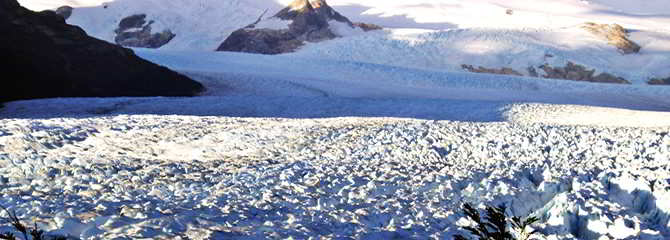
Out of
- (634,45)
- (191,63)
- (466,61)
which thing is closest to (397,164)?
(191,63)

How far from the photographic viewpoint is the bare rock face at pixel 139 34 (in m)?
87.6

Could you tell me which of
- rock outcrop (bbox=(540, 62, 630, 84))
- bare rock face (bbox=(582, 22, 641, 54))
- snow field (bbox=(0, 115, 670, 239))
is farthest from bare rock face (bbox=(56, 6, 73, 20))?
snow field (bbox=(0, 115, 670, 239))

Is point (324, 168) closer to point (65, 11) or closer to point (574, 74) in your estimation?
point (574, 74)

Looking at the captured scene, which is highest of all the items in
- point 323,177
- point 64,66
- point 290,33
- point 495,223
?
point 290,33

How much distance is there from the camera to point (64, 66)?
65.8ft

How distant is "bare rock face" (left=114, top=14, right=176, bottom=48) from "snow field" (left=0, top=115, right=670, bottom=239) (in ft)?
257

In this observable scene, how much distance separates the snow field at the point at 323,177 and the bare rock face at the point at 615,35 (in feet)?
209

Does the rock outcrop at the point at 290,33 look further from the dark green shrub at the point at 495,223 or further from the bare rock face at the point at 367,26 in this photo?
the dark green shrub at the point at 495,223

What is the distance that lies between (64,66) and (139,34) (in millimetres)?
73713

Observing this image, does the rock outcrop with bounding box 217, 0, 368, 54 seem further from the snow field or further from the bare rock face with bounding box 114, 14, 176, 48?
the snow field

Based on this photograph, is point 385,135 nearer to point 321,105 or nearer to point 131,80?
point 321,105

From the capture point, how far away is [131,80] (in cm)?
2159

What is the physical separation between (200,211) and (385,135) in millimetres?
5664

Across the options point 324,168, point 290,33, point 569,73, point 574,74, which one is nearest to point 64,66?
Result: point 324,168
